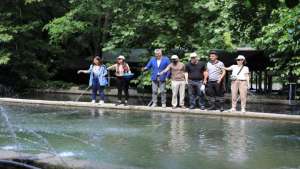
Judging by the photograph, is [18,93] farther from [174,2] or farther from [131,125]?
[131,125]

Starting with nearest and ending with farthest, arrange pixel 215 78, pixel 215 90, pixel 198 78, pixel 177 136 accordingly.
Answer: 1. pixel 177 136
2. pixel 215 78
3. pixel 215 90
4. pixel 198 78

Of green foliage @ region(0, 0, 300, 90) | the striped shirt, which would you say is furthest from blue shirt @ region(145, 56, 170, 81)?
green foliage @ region(0, 0, 300, 90)

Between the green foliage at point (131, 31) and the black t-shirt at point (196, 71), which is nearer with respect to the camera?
the black t-shirt at point (196, 71)

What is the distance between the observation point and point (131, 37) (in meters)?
27.4

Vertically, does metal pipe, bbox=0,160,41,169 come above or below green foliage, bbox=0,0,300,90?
below

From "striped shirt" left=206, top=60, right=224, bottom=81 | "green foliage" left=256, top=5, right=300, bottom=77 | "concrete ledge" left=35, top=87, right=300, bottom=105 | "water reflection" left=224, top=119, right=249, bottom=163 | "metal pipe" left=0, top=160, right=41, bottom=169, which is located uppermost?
"green foliage" left=256, top=5, right=300, bottom=77

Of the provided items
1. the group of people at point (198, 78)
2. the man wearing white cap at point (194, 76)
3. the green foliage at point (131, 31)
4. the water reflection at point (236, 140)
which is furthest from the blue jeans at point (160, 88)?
the water reflection at point (236, 140)

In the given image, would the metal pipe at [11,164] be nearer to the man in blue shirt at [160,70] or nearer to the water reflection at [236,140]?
the water reflection at [236,140]

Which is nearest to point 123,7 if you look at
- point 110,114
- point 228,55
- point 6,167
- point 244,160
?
point 228,55

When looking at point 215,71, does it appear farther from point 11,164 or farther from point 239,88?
point 11,164

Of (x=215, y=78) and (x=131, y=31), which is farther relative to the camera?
(x=131, y=31)

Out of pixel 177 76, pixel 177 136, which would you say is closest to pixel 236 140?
pixel 177 136

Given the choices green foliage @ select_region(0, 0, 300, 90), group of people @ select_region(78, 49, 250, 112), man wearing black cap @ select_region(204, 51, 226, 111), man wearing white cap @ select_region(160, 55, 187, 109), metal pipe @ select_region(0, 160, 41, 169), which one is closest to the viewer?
metal pipe @ select_region(0, 160, 41, 169)

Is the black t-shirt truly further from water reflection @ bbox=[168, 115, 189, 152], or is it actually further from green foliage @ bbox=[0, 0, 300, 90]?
→ water reflection @ bbox=[168, 115, 189, 152]
